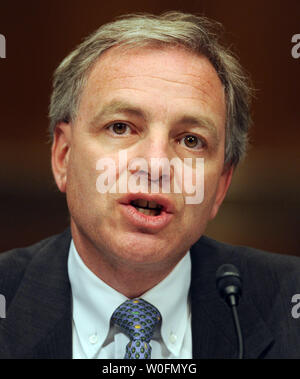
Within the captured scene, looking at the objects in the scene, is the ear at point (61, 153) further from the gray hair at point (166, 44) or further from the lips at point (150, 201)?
the lips at point (150, 201)

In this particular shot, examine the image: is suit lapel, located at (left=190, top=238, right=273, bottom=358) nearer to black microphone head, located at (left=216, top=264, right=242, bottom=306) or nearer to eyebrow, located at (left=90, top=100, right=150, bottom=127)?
black microphone head, located at (left=216, top=264, right=242, bottom=306)

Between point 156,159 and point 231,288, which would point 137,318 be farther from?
point 156,159

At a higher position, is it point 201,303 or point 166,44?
point 166,44

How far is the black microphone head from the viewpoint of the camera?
1166 mm

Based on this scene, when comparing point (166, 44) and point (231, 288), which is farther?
point (166, 44)

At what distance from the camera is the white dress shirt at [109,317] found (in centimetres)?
131

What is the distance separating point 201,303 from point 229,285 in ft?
0.86

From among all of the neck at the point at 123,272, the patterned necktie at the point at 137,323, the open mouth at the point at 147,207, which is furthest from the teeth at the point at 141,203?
the patterned necktie at the point at 137,323

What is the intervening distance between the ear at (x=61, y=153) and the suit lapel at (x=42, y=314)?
23 centimetres

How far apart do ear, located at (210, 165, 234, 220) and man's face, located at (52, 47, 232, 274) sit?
80 mm

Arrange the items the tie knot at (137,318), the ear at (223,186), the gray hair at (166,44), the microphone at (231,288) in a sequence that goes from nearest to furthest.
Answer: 1. the microphone at (231,288)
2. the tie knot at (137,318)
3. the gray hair at (166,44)
4. the ear at (223,186)

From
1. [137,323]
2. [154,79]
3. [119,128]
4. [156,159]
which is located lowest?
[137,323]

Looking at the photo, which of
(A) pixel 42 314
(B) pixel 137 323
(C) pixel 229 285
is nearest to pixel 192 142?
(C) pixel 229 285

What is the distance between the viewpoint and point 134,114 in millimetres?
1268
